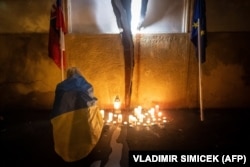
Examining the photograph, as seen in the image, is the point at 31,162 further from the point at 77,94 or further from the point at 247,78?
the point at 247,78

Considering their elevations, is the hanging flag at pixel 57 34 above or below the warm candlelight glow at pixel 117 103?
above

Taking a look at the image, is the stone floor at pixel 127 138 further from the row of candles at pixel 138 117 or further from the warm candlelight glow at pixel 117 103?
the warm candlelight glow at pixel 117 103

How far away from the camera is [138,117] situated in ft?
20.8

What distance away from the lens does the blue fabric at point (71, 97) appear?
4.25 m

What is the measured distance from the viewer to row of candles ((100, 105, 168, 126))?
6.16 meters

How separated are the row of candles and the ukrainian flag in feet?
5.61

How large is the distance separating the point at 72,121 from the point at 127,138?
151 cm

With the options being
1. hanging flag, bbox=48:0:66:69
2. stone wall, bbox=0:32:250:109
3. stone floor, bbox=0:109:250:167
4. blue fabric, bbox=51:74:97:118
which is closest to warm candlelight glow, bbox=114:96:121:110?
stone wall, bbox=0:32:250:109

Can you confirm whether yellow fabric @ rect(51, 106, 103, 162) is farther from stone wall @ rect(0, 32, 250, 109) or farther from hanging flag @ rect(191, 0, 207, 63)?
hanging flag @ rect(191, 0, 207, 63)

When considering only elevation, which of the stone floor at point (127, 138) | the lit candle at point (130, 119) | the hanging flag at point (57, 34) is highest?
the hanging flag at point (57, 34)

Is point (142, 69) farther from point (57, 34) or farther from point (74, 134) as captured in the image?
point (74, 134)

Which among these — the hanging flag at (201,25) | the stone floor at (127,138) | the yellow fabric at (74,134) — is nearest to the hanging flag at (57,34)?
the stone floor at (127,138)

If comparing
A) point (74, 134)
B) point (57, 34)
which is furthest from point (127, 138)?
point (57, 34)

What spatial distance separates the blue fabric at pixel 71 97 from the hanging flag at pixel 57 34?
1.97 meters
